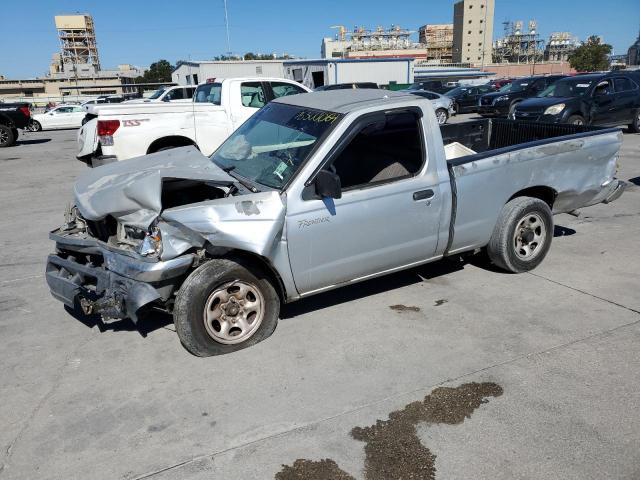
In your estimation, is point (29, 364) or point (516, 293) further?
point (516, 293)

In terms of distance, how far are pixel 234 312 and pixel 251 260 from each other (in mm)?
410

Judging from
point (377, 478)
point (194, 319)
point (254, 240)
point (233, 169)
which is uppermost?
point (233, 169)

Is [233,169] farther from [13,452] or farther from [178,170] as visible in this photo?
[13,452]

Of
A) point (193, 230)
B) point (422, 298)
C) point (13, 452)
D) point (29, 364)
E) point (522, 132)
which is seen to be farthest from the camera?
point (522, 132)

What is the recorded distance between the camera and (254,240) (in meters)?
3.62

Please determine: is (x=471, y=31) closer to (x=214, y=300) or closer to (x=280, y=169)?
(x=280, y=169)

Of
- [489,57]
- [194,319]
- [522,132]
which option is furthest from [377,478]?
[489,57]

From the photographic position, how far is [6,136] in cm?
1836

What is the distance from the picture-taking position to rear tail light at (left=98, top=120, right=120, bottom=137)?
340 inches

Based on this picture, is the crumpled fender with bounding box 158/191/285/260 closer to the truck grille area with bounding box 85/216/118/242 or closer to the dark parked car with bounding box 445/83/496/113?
the truck grille area with bounding box 85/216/118/242

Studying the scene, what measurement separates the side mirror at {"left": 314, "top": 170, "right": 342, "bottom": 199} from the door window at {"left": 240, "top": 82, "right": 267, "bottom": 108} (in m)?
7.07

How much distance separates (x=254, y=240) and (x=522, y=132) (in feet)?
13.6

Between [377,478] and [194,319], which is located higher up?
[194,319]

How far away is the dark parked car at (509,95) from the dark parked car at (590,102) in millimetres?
6230
